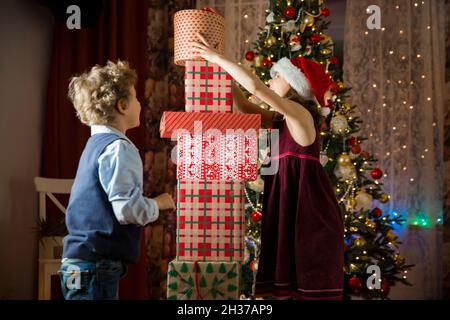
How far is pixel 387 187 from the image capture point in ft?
13.5

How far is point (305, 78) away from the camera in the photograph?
2178 mm

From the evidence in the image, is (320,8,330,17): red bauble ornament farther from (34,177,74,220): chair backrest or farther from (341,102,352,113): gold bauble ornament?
(34,177,74,220): chair backrest

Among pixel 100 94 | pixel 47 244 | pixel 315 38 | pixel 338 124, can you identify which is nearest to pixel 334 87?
pixel 338 124

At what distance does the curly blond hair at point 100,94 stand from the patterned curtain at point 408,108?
2679 millimetres

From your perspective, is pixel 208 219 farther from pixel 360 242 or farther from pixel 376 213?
pixel 376 213

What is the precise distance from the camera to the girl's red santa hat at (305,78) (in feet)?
7.13

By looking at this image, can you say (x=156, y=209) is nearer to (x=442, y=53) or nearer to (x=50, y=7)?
(x=50, y=7)

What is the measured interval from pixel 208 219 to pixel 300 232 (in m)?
0.37

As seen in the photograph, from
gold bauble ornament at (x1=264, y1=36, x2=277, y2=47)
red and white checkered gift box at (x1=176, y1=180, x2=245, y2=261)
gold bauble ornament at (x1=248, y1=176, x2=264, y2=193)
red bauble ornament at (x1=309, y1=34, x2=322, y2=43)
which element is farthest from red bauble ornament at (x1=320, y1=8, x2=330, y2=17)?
red and white checkered gift box at (x1=176, y1=180, x2=245, y2=261)

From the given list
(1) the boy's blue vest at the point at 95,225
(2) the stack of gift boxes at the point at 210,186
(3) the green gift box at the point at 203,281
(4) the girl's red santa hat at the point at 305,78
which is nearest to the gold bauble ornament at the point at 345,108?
(4) the girl's red santa hat at the point at 305,78

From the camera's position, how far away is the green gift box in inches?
78.3

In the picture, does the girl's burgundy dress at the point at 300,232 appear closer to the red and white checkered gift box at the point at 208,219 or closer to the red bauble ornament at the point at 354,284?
the red and white checkered gift box at the point at 208,219

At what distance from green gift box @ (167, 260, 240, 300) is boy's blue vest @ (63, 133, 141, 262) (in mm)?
261
